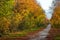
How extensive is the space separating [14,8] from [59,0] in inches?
37.9

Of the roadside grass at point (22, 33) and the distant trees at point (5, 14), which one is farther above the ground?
the distant trees at point (5, 14)

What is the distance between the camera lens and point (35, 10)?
5605 millimetres

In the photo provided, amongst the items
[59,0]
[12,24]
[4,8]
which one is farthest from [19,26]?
[59,0]

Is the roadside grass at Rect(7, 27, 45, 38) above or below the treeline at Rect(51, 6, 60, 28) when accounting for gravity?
below

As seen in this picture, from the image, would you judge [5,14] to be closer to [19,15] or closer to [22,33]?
[19,15]

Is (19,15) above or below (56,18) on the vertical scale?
above

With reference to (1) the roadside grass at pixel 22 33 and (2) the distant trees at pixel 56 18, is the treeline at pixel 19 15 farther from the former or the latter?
(2) the distant trees at pixel 56 18

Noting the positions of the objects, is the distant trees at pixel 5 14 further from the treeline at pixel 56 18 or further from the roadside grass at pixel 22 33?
the treeline at pixel 56 18

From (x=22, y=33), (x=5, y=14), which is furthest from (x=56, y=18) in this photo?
(x=5, y=14)

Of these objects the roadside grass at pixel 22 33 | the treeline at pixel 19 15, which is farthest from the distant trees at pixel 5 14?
the roadside grass at pixel 22 33

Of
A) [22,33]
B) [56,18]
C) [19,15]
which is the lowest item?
[22,33]

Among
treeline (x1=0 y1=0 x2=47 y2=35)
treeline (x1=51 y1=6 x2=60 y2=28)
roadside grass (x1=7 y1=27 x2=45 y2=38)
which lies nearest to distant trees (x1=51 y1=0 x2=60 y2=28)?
treeline (x1=51 y1=6 x2=60 y2=28)

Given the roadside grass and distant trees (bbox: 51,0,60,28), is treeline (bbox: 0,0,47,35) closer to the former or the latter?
the roadside grass

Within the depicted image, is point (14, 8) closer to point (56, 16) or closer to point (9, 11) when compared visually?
point (9, 11)
